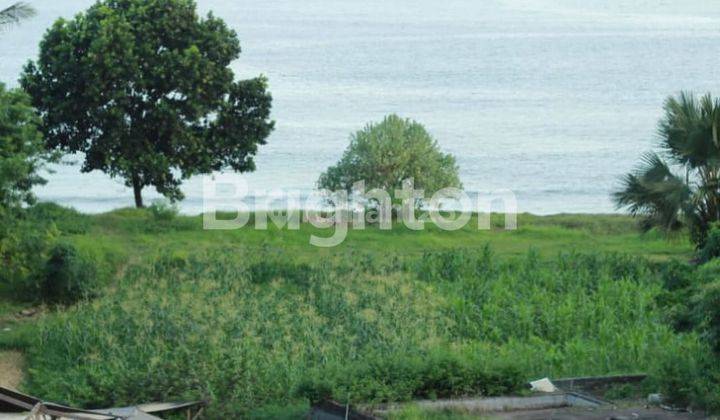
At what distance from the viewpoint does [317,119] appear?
58094 millimetres

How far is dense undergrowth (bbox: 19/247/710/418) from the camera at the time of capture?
16047mm

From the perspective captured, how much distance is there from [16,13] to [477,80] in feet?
172

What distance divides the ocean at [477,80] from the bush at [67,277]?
1826 cm

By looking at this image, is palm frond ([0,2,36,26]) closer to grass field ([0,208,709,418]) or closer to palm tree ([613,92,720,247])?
grass field ([0,208,709,418])

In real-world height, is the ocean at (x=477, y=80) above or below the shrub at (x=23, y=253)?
above

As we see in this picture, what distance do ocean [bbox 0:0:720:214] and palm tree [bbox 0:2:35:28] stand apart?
21533mm

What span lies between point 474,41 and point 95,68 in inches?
2105

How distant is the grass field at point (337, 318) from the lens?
53.3 ft

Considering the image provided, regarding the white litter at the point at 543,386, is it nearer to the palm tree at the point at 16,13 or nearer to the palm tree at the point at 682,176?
the palm tree at the point at 682,176

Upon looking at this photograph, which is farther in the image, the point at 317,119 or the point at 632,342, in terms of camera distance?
the point at 317,119

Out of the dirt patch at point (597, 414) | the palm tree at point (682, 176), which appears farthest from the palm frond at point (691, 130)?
the dirt patch at point (597, 414)

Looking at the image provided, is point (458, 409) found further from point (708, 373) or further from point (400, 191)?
point (400, 191)

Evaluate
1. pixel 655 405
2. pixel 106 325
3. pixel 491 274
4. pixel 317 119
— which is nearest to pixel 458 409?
pixel 655 405

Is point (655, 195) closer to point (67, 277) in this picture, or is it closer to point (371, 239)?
point (371, 239)
